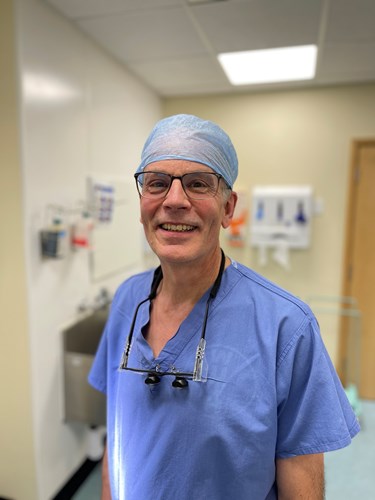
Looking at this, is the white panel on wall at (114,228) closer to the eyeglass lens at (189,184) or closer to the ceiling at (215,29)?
the ceiling at (215,29)

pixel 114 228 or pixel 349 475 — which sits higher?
pixel 114 228

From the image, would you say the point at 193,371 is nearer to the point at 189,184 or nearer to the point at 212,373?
the point at 212,373

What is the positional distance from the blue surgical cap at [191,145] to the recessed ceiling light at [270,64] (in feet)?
5.18

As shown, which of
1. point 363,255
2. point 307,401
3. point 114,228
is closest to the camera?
point 307,401

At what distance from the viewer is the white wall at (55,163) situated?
65.9 inches

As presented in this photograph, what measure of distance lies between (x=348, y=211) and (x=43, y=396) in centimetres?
250

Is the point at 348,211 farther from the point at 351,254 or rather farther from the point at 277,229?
the point at 277,229

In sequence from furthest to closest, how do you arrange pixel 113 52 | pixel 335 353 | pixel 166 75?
pixel 335 353 → pixel 166 75 → pixel 113 52

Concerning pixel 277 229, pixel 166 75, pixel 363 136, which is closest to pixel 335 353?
pixel 277 229

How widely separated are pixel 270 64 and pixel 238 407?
2277 millimetres

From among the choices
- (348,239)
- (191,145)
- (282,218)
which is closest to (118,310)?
(191,145)

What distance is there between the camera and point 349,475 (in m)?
2.28

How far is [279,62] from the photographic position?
2.38 m

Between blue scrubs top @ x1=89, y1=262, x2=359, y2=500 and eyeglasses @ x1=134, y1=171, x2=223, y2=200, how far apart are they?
0.80 feet
